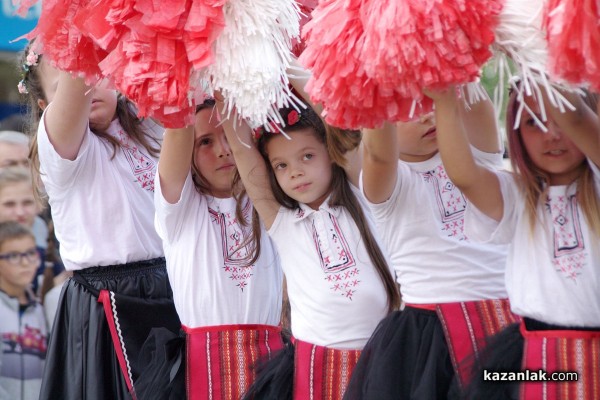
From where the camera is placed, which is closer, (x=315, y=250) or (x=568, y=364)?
(x=568, y=364)

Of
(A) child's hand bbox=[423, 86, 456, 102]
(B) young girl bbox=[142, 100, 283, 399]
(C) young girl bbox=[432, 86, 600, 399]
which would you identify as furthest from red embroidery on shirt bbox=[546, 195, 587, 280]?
(B) young girl bbox=[142, 100, 283, 399]

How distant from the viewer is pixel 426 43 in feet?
5.80

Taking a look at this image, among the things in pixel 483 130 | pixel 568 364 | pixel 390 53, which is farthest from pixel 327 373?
pixel 390 53

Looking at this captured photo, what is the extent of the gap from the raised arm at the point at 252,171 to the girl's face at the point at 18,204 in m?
1.05

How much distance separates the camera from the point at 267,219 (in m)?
2.60

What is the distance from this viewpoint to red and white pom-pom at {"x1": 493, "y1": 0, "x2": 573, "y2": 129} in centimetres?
180

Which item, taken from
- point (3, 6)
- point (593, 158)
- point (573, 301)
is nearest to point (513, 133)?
point (593, 158)

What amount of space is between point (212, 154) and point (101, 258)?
0.47 metres

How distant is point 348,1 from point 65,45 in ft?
2.53

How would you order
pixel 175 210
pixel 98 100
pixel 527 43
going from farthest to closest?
1. pixel 98 100
2. pixel 175 210
3. pixel 527 43

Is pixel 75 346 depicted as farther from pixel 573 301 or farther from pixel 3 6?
pixel 3 6

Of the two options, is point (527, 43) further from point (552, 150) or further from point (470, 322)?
point (470, 322)

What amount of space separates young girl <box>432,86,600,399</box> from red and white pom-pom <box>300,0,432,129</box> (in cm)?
13

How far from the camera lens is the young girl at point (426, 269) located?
226 cm
